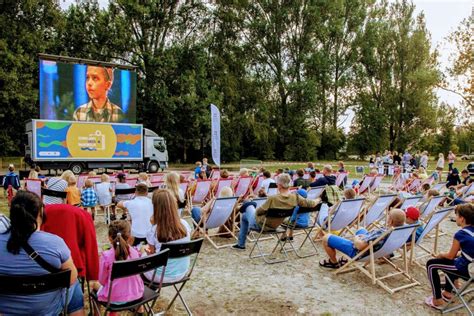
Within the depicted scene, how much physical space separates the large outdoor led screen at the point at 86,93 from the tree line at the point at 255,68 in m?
4.39

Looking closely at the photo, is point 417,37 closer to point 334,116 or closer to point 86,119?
point 334,116

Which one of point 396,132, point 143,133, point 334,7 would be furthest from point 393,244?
point 396,132

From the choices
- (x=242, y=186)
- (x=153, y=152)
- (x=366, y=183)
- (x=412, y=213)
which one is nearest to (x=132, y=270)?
(x=412, y=213)

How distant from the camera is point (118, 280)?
3.01m

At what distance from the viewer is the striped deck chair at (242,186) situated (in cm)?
874

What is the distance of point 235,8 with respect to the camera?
3173 centimetres

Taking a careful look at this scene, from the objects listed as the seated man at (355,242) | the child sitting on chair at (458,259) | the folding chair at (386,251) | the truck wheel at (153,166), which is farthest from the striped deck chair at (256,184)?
the truck wheel at (153,166)

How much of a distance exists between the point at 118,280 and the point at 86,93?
2001 cm

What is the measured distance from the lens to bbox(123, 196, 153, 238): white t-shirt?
4.94m

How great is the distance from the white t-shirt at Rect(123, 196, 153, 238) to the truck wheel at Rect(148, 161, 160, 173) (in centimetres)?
1817

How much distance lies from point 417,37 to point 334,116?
31.7 ft

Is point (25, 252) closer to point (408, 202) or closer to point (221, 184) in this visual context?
point (408, 202)

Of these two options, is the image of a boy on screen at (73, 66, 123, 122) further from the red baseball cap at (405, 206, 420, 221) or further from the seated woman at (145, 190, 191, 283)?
the red baseball cap at (405, 206, 420, 221)

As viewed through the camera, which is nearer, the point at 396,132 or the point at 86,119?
the point at 86,119
